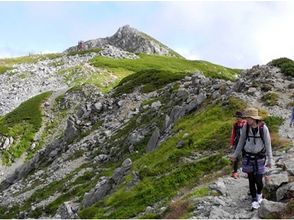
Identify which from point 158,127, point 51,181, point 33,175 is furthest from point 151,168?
point 33,175

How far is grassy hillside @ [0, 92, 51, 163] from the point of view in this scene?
8481 cm

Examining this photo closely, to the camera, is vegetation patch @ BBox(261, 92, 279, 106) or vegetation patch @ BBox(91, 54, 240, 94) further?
vegetation patch @ BBox(91, 54, 240, 94)

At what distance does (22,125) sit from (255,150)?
79856 millimetres

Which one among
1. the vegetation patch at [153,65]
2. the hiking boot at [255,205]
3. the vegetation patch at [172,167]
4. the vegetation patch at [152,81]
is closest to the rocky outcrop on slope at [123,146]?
the hiking boot at [255,205]

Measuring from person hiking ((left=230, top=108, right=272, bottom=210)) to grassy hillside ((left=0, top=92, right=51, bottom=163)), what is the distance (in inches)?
2657

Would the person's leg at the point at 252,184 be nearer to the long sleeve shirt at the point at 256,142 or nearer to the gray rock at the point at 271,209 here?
the long sleeve shirt at the point at 256,142

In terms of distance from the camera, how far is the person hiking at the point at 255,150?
1888 centimetres

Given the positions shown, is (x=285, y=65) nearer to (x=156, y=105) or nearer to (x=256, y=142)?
(x=156, y=105)

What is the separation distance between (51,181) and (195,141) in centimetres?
2195

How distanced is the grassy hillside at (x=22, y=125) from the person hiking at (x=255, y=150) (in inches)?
2657

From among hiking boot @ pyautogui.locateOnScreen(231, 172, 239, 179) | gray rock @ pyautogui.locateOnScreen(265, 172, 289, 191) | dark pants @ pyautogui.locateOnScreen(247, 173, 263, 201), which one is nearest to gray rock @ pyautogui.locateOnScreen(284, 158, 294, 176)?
gray rock @ pyautogui.locateOnScreen(265, 172, 289, 191)

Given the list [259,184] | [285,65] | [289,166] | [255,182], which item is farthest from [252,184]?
[285,65]

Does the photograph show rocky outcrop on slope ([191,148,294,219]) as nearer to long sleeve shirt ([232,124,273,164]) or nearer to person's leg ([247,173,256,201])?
person's leg ([247,173,256,201])

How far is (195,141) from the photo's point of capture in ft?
110
